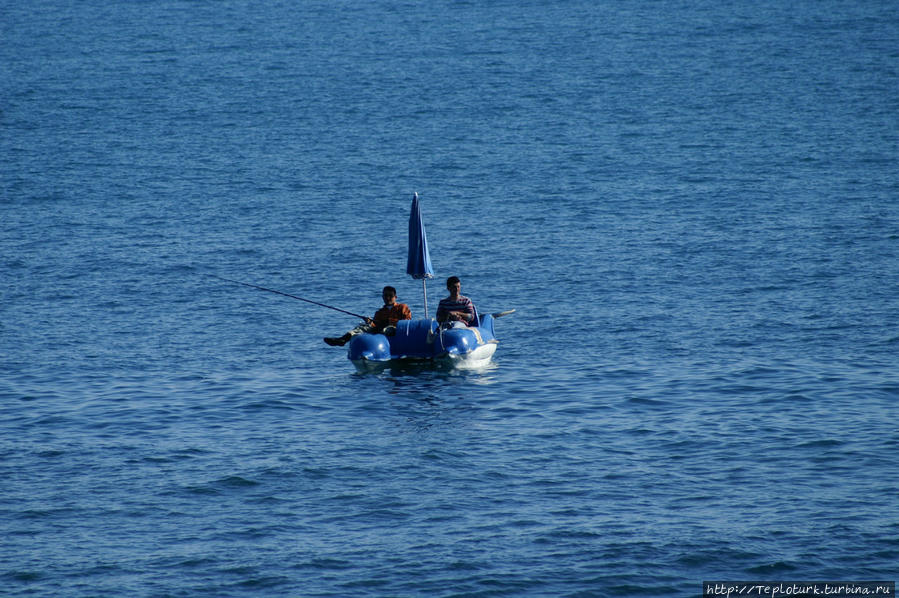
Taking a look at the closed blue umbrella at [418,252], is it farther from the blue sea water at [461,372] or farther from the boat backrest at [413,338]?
the blue sea water at [461,372]

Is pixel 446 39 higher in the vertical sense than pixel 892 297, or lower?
higher

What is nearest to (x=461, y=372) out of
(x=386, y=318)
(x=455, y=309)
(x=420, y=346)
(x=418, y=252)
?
(x=420, y=346)

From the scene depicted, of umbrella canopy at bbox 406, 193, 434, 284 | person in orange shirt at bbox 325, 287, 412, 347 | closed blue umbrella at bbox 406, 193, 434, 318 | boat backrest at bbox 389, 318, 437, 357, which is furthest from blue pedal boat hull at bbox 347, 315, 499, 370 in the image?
umbrella canopy at bbox 406, 193, 434, 284

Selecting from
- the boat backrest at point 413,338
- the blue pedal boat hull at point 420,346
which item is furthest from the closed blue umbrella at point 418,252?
the blue pedal boat hull at point 420,346

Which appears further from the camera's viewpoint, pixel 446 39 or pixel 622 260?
pixel 446 39

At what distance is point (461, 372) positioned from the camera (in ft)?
69.6

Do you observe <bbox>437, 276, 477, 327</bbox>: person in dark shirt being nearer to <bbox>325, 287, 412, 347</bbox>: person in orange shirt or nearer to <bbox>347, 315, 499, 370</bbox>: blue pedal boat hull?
<bbox>347, 315, 499, 370</bbox>: blue pedal boat hull

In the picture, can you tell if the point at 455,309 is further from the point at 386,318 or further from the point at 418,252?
the point at 418,252

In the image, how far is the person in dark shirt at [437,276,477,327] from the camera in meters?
21.1

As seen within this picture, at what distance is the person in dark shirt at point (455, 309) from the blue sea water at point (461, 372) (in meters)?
1.01

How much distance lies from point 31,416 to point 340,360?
6099 mm

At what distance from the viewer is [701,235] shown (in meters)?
36.2

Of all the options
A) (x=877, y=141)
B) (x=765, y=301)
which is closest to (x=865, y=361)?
(x=765, y=301)

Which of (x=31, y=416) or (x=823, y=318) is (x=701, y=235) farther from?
(x=31, y=416)
